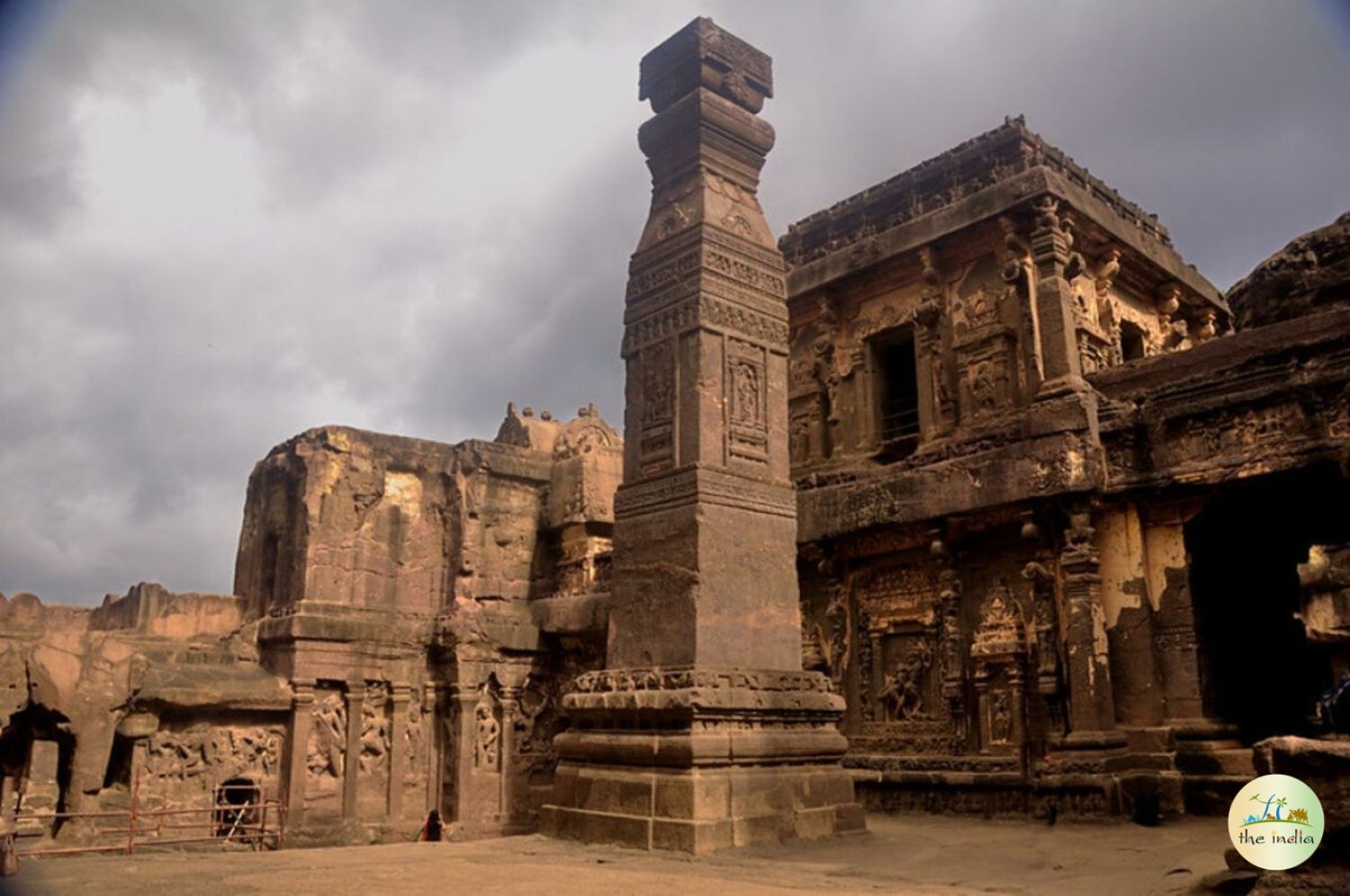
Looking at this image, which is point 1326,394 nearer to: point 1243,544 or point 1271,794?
point 1243,544

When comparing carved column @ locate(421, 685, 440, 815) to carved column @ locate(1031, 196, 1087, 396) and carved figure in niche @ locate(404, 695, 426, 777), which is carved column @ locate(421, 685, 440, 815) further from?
carved column @ locate(1031, 196, 1087, 396)

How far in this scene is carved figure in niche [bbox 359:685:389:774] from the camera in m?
10.8

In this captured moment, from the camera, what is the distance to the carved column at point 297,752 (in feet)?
33.3

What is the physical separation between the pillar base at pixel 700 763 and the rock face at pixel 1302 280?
7332 mm

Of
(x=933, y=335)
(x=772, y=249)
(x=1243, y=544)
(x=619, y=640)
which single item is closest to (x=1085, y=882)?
(x=619, y=640)

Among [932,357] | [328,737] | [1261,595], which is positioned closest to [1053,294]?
[932,357]

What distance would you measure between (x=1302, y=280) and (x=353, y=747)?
10.9m

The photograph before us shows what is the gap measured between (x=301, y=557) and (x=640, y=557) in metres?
5.23

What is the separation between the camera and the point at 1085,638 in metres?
10.8

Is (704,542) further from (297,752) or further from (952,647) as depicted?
(952,647)

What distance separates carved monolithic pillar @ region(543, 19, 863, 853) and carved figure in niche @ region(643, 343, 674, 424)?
15mm

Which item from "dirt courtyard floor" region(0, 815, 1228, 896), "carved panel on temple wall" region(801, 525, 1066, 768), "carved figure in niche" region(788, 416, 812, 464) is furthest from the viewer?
"carved figure in niche" region(788, 416, 812, 464)

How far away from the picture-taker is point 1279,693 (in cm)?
1191

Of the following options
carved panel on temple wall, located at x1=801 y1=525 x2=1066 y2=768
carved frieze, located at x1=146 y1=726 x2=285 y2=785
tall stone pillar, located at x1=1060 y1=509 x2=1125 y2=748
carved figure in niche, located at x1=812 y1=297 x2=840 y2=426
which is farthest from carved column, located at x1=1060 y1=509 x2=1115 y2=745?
carved frieze, located at x1=146 y1=726 x2=285 y2=785
